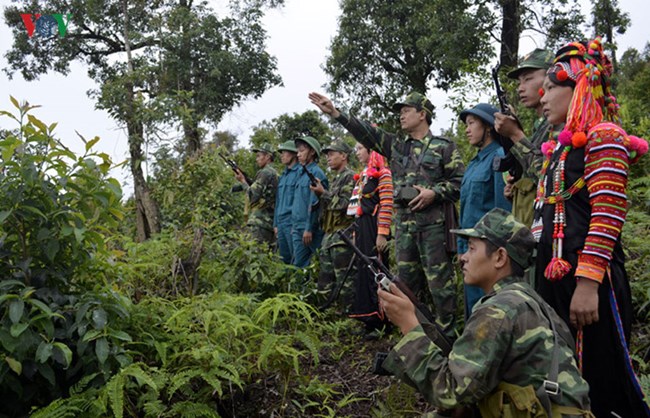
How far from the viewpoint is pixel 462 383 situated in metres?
2.12

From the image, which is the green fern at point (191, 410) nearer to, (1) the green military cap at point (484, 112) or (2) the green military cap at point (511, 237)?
(2) the green military cap at point (511, 237)

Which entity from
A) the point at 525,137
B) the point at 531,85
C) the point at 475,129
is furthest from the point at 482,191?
the point at 531,85

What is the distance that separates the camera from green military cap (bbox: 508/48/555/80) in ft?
11.5

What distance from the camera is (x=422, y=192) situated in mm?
4852

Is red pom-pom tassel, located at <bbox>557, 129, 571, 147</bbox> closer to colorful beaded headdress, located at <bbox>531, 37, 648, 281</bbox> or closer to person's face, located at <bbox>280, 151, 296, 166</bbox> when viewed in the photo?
colorful beaded headdress, located at <bbox>531, 37, 648, 281</bbox>

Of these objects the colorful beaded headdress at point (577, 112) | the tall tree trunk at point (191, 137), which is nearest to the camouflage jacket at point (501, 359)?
the colorful beaded headdress at point (577, 112)

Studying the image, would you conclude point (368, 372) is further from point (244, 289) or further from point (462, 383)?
point (462, 383)

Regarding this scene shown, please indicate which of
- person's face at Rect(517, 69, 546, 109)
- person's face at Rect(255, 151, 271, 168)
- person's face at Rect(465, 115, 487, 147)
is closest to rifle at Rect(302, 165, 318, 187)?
person's face at Rect(255, 151, 271, 168)

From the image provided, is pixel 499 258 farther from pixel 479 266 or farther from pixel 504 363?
pixel 504 363

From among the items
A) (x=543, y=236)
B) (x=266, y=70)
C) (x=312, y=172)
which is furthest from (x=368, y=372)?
(x=266, y=70)

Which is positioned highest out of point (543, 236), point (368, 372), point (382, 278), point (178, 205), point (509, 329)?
point (178, 205)

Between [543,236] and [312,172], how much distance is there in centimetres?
469

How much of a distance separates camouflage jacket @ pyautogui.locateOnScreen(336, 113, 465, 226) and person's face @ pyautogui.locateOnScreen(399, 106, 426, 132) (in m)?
0.12

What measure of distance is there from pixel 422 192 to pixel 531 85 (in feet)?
4.90
